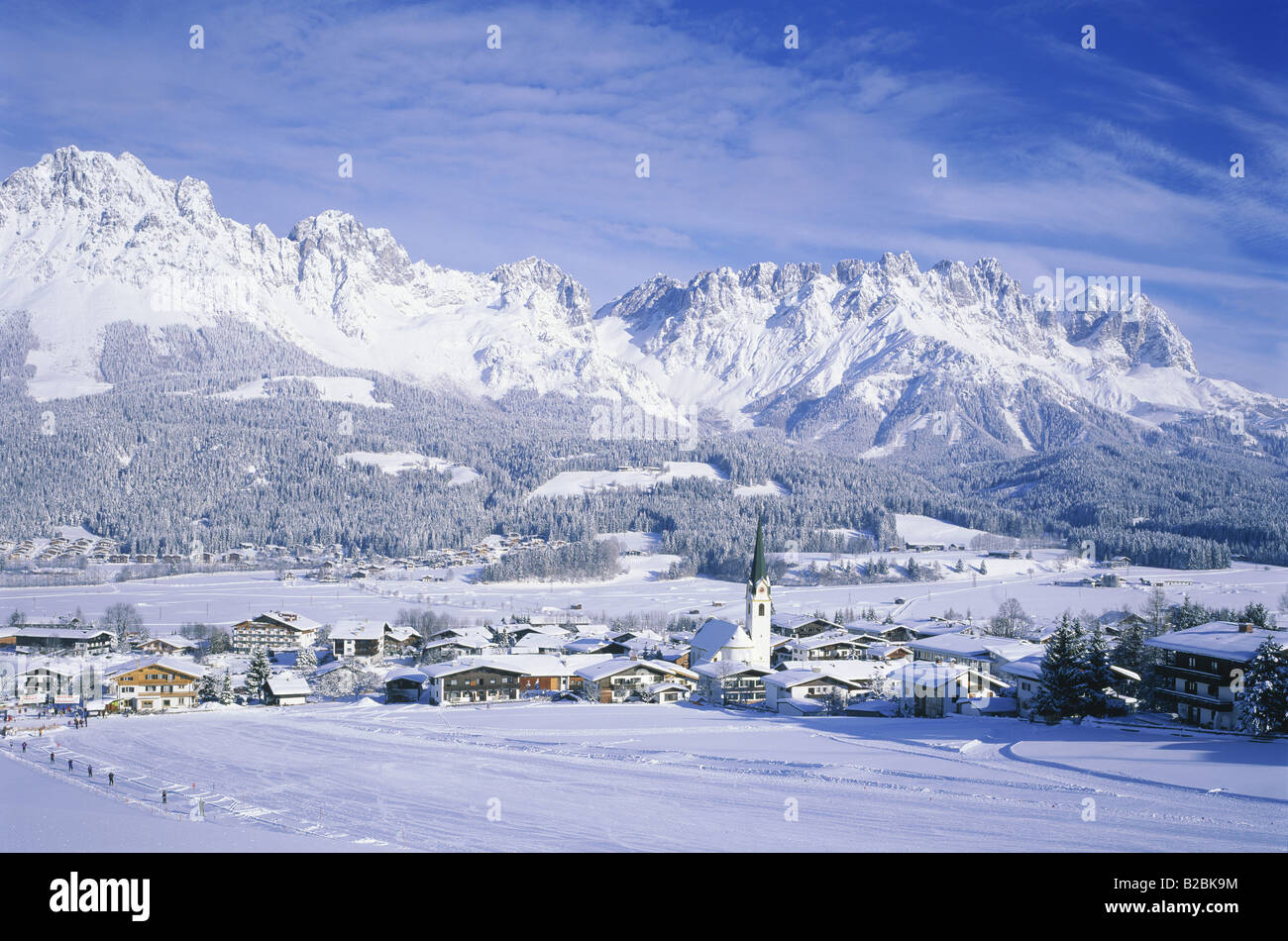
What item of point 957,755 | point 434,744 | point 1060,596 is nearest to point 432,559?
point 1060,596

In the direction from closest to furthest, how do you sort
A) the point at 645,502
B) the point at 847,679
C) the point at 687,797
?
the point at 687,797 → the point at 847,679 → the point at 645,502

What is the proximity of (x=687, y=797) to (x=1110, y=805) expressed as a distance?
292 inches

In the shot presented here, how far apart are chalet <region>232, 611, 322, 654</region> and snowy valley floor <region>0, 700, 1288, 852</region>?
21.5 meters

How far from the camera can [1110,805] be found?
17547 millimetres

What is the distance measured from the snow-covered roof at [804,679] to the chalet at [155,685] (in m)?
Answer: 21.4

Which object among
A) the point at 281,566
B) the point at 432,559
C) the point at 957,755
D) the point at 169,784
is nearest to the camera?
the point at 169,784

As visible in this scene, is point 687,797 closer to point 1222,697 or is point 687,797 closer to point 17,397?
point 1222,697

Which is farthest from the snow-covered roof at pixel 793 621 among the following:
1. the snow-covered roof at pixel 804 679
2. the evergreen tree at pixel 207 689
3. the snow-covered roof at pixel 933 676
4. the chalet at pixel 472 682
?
the evergreen tree at pixel 207 689

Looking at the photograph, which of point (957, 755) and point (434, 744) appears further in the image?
point (434, 744)

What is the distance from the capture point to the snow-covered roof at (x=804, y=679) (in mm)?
36062

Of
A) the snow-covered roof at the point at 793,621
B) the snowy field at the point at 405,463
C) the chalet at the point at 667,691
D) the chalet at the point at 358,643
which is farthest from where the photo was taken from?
the snowy field at the point at 405,463

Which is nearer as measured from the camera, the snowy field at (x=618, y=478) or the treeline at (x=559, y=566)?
the treeline at (x=559, y=566)

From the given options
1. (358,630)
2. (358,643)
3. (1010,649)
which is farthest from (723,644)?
(358,630)

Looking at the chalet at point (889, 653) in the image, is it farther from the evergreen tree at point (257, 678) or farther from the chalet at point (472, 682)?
the evergreen tree at point (257, 678)
